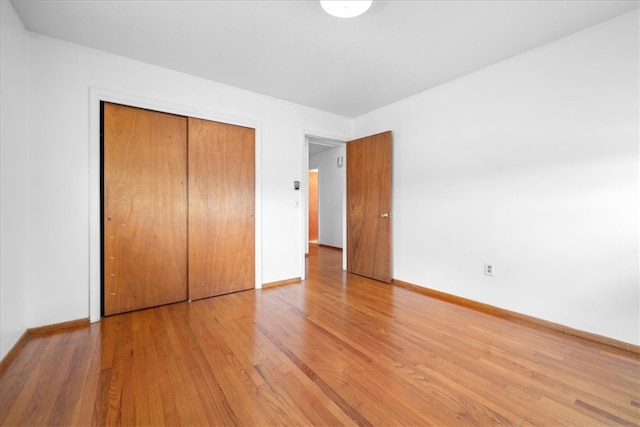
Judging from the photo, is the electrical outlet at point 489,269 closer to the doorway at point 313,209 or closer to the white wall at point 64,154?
the white wall at point 64,154

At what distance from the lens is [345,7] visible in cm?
174

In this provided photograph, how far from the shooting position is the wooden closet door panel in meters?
2.48

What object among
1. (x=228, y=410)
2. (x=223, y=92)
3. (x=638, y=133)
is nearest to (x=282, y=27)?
(x=223, y=92)

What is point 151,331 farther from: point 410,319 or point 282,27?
point 282,27

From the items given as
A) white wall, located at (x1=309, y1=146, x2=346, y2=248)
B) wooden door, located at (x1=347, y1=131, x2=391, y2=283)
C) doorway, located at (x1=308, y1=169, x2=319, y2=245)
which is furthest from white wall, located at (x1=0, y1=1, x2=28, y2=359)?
doorway, located at (x1=308, y1=169, x2=319, y2=245)

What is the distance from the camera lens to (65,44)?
89.0 inches

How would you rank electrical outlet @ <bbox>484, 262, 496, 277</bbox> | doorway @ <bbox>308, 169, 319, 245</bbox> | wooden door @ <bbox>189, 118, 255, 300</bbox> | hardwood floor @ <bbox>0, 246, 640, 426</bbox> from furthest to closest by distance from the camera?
doorway @ <bbox>308, 169, 319, 245</bbox> < wooden door @ <bbox>189, 118, 255, 300</bbox> < electrical outlet @ <bbox>484, 262, 496, 277</bbox> < hardwood floor @ <bbox>0, 246, 640, 426</bbox>

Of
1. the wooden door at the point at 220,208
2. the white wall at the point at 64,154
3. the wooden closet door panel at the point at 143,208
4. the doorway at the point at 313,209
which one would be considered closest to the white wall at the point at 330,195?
the doorway at the point at 313,209

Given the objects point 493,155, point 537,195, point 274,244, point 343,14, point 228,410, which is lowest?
point 228,410

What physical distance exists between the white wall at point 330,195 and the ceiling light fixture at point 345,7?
13.6 ft

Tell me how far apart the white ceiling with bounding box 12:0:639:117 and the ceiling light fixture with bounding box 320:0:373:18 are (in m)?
0.15

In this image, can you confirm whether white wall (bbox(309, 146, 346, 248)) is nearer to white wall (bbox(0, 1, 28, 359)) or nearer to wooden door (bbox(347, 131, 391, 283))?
wooden door (bbox(347, 131, 391, 283))

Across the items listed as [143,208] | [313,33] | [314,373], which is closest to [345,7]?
[313,33]

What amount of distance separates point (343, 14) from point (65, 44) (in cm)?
231
